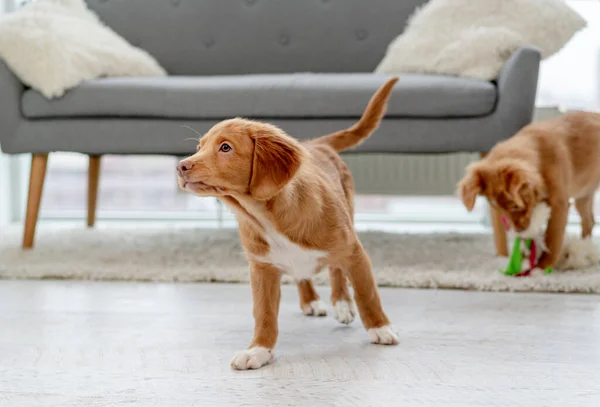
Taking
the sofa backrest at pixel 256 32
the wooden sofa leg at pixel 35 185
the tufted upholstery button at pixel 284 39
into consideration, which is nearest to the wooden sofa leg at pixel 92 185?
the sofa backrest at pixel 256 32

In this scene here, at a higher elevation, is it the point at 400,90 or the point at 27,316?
the point at 400,90

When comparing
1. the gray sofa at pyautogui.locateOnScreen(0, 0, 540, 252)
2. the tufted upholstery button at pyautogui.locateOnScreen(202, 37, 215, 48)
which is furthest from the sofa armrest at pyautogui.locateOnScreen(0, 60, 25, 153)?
the tufted upholstery button at pyautogui.locateOnScreen(202, 37, 215, 48)

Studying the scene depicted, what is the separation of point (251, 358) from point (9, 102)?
6.09ft

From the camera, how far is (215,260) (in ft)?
8.79

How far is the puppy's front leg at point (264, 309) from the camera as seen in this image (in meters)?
1.43

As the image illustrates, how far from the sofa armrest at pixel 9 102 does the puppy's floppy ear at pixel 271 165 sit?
69.9 inches

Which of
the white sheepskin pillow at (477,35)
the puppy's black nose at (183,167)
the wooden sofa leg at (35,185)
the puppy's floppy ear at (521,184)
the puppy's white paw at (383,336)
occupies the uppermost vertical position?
the white sheepskin pillow at (477,35)

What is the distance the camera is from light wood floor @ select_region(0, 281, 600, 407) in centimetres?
121

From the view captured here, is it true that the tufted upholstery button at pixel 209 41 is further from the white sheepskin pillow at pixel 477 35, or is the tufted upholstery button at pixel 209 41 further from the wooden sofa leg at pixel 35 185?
the wooden sofa leg at pixel 35 185

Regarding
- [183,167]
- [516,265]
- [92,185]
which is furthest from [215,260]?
[183,167]

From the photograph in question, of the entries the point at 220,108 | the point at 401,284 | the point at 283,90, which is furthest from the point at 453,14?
the point at 401,284

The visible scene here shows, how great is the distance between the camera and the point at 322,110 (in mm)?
2627

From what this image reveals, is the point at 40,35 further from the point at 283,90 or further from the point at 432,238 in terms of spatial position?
the point at 432,238

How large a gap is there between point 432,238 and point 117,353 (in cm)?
196
